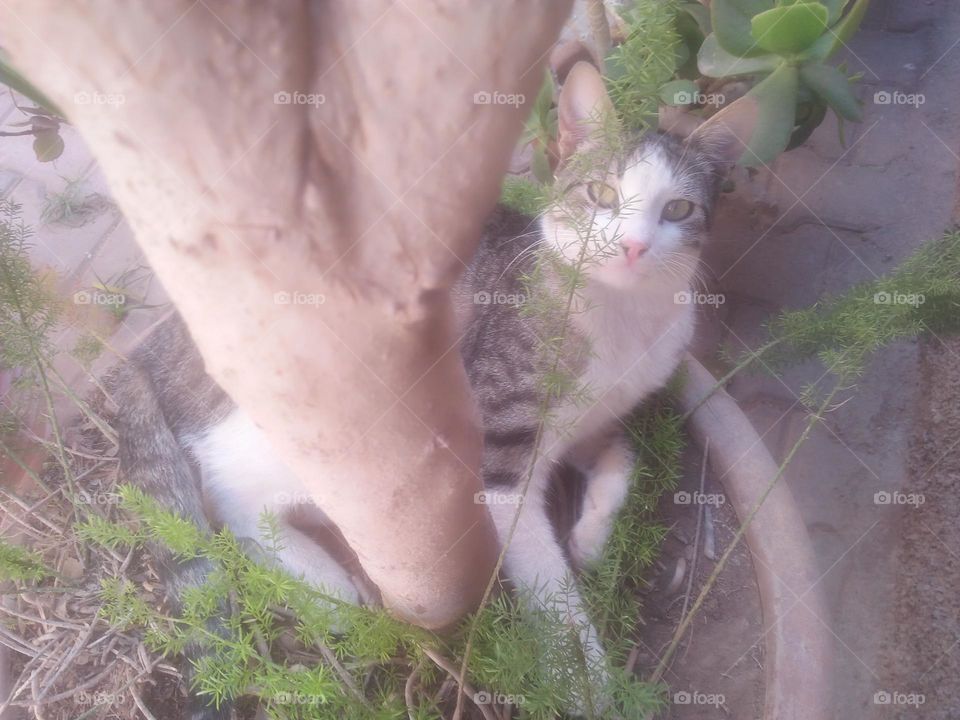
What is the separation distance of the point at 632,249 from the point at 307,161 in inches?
23.9

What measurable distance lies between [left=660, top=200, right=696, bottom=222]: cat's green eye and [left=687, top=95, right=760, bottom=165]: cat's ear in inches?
3.7

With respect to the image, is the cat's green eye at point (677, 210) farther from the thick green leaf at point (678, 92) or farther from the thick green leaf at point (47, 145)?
the thick green leaf at point (47, 145)

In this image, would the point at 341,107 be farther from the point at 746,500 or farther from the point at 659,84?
the point at 746,500

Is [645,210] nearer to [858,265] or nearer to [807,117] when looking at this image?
[807,117]

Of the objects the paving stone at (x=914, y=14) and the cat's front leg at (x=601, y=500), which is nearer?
the cat's front leg at (x=601, y=500)

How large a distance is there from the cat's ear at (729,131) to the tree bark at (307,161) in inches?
24.9

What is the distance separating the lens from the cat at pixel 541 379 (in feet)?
2.88

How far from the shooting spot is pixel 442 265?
1.62 ft

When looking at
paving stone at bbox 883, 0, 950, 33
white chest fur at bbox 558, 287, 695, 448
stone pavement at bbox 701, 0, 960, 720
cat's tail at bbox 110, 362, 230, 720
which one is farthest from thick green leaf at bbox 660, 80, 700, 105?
paving stone at bbox 883, 0, 950, 33

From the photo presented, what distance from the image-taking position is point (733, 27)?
961mm

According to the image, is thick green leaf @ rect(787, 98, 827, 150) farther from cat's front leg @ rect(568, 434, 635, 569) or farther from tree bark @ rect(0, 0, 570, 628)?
tree bark @ rect(0, 0, 570, 628)

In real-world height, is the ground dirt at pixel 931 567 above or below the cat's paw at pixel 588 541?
below

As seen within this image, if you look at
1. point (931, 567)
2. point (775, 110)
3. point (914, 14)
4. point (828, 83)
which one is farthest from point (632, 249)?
point (914, 14)

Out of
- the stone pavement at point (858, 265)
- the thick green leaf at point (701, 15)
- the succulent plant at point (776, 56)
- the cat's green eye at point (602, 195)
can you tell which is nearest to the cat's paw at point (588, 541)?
the stone pavement at point (858, 265)
